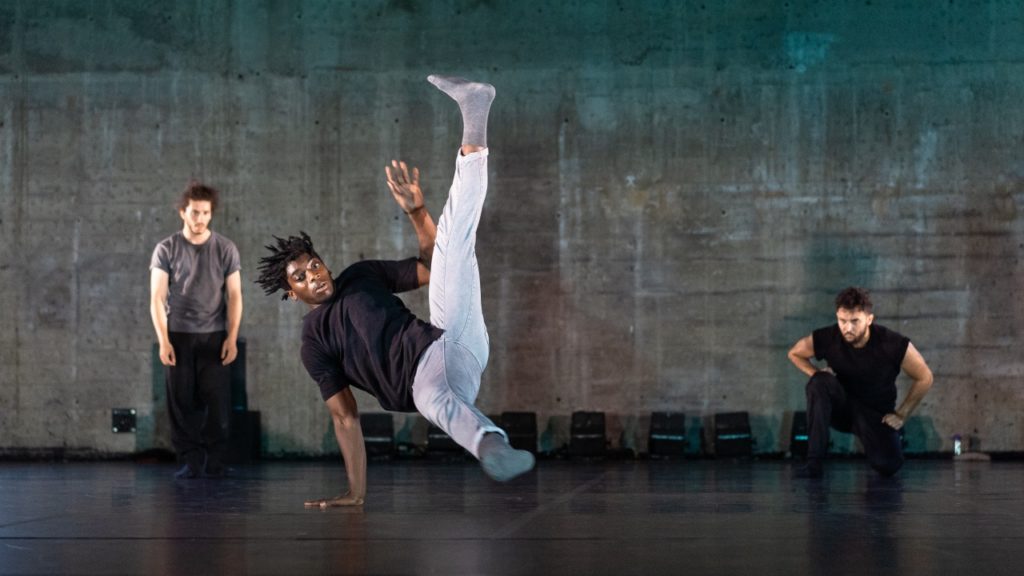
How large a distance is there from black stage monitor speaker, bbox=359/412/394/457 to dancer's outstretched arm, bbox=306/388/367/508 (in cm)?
359

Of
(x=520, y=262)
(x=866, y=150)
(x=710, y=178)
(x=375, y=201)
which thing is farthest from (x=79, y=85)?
(x=866, y=150)

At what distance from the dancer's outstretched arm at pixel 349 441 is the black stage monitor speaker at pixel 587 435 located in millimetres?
3667

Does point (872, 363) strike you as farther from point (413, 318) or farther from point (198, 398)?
point (198, 398)

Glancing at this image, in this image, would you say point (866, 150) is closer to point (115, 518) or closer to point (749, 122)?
point (749, 122)

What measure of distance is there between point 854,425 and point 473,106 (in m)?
3.62

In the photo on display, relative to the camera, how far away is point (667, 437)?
8.35 metres

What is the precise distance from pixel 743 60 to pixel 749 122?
462 millimetres

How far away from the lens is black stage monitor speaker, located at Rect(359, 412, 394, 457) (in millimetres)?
8469

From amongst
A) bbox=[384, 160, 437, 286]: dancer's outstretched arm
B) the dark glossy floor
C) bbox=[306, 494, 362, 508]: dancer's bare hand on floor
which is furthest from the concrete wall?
bbox=[384, 160, 437, 286]: dancer's outstretched arm

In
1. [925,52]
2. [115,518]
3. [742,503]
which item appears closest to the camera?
Result: [115,518]

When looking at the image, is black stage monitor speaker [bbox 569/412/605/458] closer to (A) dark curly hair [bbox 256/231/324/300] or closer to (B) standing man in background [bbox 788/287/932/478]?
(B) standing man in background [bbox 788/287/932/478]

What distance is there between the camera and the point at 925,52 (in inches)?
336

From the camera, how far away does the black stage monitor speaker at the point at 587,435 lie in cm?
836

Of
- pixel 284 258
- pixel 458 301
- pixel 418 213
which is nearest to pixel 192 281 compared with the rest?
pixel 284 258
